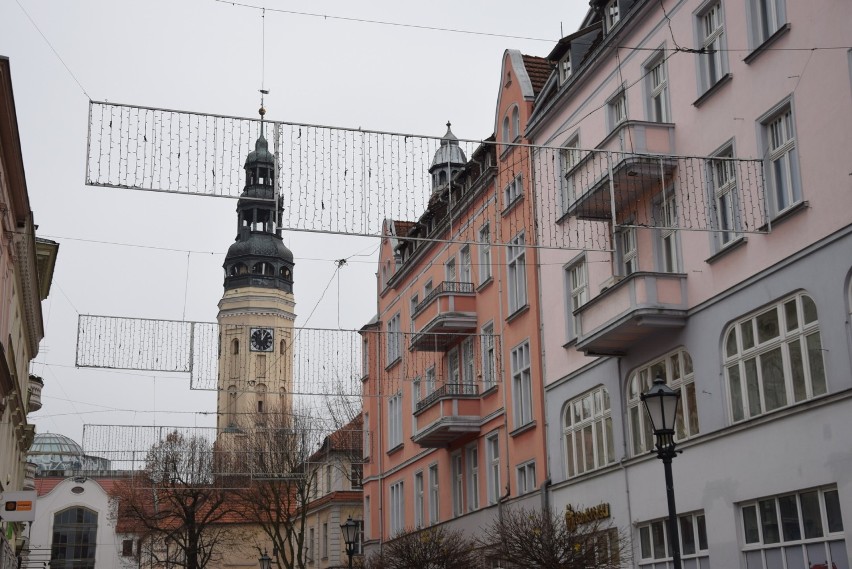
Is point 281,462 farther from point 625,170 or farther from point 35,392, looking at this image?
point 625,170

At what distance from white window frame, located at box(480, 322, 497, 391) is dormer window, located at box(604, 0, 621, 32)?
10.7 metres

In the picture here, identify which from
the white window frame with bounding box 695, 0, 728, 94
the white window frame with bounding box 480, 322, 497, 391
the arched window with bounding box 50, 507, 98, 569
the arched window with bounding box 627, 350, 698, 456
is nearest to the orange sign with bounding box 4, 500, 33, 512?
the white window frame with bounding box 480, 322, 497, 391

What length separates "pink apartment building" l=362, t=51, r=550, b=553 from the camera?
32.1m

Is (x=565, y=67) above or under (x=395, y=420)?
above

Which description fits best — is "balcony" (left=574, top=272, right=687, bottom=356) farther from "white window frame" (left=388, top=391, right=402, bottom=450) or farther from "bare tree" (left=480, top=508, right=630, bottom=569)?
"white window frame" (left=388, top=391, right=402, bottom=450)

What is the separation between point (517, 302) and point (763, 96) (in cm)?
1336

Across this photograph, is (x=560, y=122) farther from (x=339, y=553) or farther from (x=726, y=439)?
(x=339, y=553)

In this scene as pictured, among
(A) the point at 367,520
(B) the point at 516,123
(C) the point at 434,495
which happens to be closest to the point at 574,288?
(B) the point at 516,123

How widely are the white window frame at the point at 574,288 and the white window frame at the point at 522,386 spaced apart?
10.1 feet

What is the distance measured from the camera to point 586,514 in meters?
26.8

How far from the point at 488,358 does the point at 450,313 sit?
1996 millimetres

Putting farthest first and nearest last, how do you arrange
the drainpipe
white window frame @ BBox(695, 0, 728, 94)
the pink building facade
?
the drainpipe, white window frame @ BBox(695, 0, 728, 94), the pink building facade

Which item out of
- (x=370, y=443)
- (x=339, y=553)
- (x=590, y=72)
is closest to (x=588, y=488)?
(x=590, y=72)

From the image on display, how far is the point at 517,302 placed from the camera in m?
33.2
